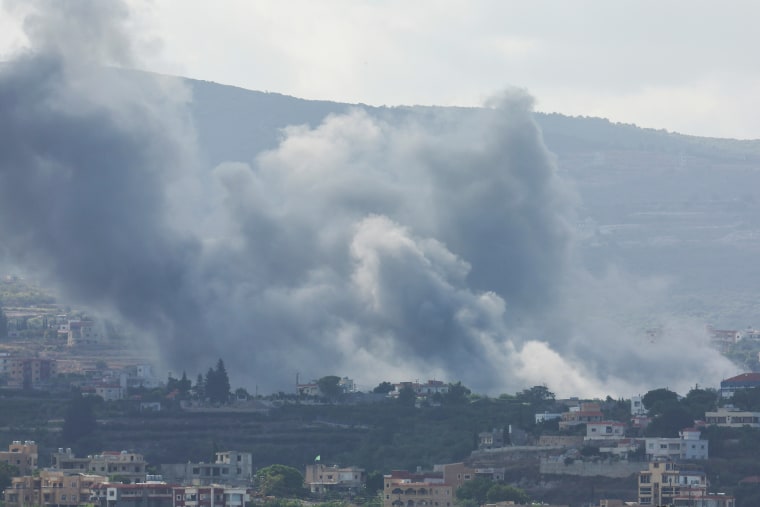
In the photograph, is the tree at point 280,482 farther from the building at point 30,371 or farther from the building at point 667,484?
the building at point 30,371

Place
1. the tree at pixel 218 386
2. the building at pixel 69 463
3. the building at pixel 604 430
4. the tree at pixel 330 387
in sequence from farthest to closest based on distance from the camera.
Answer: the tree at pixel 330 387
the tree at pixel 218 386
the building at pixel 604 430
the building at pixel 69 463

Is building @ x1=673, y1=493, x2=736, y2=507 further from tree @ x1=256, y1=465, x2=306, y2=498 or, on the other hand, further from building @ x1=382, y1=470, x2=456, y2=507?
tree @ x1=256, y1=465, x2=306, y2=498

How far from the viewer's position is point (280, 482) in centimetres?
9700

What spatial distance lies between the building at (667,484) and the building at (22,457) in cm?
1959

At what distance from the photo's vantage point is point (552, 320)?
481 ft

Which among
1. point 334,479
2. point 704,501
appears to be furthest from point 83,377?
point 704,501

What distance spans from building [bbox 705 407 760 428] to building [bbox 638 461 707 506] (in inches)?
348

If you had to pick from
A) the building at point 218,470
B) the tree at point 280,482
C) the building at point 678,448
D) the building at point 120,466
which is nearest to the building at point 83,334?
the building at point 218,470

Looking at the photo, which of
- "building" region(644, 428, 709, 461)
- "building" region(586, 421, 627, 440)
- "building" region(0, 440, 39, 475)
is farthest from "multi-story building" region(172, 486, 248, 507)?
"building" region(586, 421, 627, 440)

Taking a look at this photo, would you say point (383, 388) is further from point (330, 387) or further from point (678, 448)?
point (678, 448)

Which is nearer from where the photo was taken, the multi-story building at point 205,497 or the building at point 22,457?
the multi-story building at point 205,497

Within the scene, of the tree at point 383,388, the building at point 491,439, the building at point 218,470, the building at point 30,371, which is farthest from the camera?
the building at point 30,371

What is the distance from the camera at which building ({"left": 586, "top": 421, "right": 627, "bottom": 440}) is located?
4072 inches

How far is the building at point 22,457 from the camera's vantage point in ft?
317
